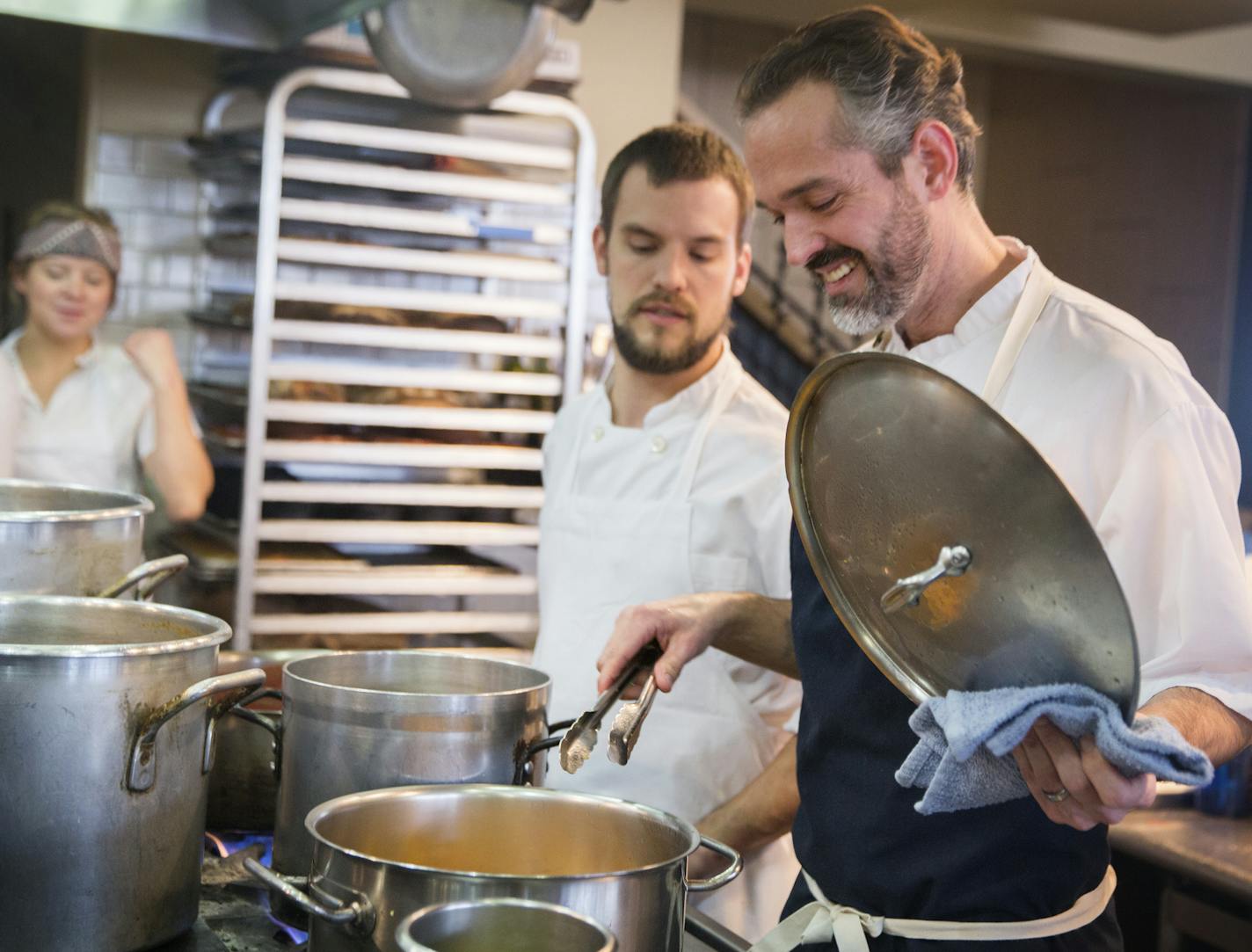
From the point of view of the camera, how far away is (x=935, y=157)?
1.59 m

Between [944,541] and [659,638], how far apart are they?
1.85 feet

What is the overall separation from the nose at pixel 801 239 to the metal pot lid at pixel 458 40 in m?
1.30

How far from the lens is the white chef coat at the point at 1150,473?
51.2 inches

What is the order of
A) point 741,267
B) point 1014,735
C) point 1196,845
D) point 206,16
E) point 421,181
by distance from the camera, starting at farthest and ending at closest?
point 421,181 < point 206,16 < point 1196,845 < point 741,267 < point 1014,735

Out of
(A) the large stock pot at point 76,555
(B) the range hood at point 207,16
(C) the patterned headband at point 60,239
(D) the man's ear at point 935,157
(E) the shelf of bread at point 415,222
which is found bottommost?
(A) the large stock pot at point 76,555

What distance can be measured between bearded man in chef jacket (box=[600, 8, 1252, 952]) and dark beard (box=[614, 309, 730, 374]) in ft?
1.90

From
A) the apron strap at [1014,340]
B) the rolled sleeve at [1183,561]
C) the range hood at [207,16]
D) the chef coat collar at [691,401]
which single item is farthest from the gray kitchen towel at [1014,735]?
the range hood at [207,16]

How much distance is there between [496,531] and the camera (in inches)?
161

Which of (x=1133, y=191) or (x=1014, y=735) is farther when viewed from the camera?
(x=1133, y=191)

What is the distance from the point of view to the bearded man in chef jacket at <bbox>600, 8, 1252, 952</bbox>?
4.35ft

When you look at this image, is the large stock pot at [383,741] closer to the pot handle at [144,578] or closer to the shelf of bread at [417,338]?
the pot handle at [144,578]

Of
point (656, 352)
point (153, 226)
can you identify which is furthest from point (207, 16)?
point (153, 226)

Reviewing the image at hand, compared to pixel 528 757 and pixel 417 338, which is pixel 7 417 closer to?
pixel 417 338

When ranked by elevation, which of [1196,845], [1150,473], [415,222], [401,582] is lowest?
[1196,845]
